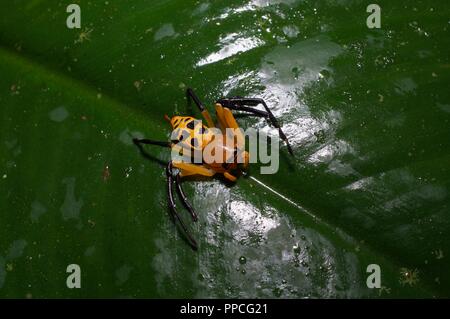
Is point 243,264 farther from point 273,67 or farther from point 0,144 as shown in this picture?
point 0,144

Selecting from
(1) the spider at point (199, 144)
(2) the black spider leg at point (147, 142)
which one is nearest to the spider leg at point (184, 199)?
(1) the spider at point (199, 144)

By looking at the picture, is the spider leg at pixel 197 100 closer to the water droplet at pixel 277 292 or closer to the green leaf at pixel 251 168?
the green leaf at pixel 251 168

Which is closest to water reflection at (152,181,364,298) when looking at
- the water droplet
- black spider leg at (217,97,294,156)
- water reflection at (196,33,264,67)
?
the water droplet

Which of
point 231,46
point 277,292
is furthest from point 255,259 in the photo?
point 231,46

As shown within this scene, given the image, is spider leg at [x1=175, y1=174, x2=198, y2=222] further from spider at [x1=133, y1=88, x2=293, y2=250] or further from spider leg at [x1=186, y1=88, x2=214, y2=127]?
spider leg at [x1=186, y1=88, x2=214, y2=127]

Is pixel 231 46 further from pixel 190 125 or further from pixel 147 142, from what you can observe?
pixel 147 142
